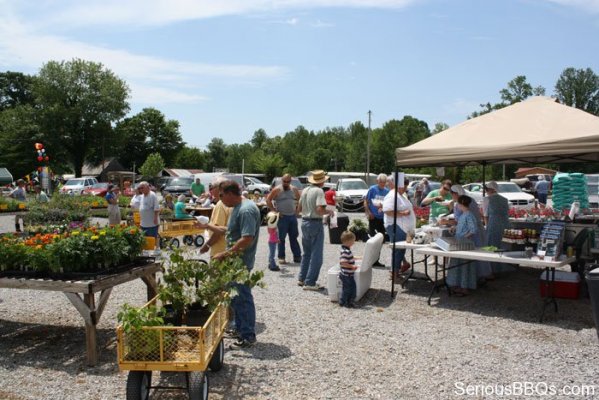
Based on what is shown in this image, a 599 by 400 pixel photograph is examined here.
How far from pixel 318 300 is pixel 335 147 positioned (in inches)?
3127

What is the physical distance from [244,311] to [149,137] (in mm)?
73571

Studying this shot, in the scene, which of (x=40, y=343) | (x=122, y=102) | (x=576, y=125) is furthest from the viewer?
(x=122, y=102)

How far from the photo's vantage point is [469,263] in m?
7.79

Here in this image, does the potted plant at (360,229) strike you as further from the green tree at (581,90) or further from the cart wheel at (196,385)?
the green tree at (581,90)

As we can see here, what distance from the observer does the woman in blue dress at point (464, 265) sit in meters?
7.56

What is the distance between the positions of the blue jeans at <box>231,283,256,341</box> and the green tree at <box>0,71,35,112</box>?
79.4 m

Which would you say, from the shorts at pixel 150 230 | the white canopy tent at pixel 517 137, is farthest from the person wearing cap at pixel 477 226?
the shorts at pixel 150 230

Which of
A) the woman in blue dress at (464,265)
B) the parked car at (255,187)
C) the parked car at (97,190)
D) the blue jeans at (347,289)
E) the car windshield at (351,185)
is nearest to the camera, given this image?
the blue jeans at (347,289)

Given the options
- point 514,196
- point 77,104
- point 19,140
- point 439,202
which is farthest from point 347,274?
point 19,140

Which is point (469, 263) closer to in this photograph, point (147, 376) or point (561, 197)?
point (147, 376)

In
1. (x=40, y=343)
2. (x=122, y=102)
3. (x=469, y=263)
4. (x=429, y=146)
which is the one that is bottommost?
(x=40, y=343)

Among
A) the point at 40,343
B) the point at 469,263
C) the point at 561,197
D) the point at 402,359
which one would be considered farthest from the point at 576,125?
the point at 561,197

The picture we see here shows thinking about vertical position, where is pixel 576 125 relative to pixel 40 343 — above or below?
above
